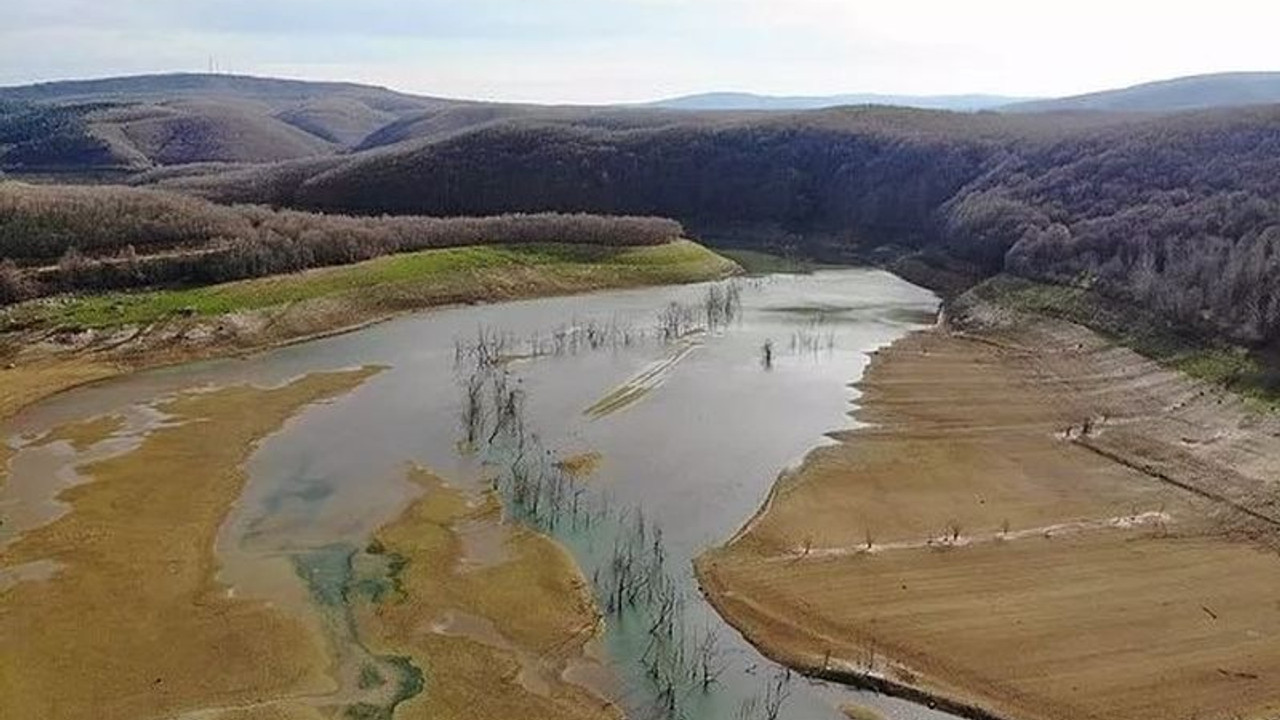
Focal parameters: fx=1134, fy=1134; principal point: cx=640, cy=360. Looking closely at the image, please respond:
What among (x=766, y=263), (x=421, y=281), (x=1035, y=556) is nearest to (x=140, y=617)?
(x=1035, y=556)

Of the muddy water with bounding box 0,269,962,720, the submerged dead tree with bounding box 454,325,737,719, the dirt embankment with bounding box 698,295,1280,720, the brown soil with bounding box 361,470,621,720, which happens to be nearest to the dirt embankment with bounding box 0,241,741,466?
the muddy water with bounding box 0,269,962,720

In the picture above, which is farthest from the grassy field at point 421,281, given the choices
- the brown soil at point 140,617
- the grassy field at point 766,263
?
the brown soil at point 140,617

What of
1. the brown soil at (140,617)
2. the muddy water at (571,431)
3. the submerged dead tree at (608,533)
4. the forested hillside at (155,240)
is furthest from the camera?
the forested hillside at (155,240)

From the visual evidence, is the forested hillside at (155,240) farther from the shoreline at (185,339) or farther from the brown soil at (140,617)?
the brown soil at (140,617)

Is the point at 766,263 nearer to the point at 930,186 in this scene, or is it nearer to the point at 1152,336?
the point at 930,186

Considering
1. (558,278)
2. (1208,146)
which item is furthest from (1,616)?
(1208,146)

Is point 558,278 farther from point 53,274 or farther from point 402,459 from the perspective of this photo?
point 402,459

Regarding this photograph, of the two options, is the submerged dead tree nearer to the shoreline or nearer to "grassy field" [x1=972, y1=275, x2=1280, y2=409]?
the shoreline
